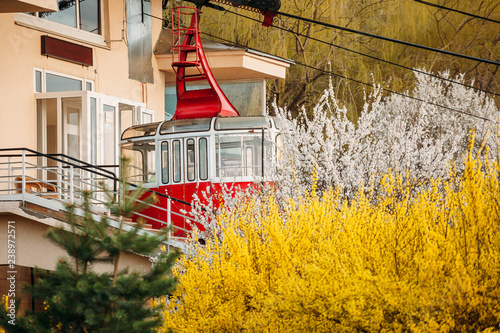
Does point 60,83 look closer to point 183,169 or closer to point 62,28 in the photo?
point 62,28

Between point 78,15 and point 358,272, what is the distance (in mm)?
12558

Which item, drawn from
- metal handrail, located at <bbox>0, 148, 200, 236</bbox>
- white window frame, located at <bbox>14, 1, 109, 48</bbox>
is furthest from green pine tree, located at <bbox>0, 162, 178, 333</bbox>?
white window frame, located at <bbox>14, 1, 109, 48</bbox>

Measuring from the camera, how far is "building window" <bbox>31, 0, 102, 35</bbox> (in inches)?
704

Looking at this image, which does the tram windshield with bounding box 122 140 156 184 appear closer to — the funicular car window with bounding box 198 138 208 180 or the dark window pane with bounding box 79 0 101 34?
the funicular car window with bounding box 198 138 208 180

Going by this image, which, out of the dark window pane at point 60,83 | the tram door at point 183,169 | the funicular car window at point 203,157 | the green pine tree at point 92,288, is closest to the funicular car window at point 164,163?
the tram door at point 183,169

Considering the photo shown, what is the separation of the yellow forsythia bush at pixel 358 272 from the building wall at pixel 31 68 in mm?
7658

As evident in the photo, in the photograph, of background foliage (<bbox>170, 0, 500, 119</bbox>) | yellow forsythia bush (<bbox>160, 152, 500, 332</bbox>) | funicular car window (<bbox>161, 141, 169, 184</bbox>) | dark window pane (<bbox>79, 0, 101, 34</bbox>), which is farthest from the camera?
background foliage (<bbox>170, 0, 500, 119</bbox>)

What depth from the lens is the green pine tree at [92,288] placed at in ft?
23.9

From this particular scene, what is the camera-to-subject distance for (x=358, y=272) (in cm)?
786

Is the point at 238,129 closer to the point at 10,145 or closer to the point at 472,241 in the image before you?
the point at 10,145

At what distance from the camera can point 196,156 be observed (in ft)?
52.5

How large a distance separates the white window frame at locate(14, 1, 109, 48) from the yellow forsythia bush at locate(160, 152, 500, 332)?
8.59 m

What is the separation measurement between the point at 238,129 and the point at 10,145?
4.45m

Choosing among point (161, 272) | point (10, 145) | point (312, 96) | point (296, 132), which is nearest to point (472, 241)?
point (161, 272)
